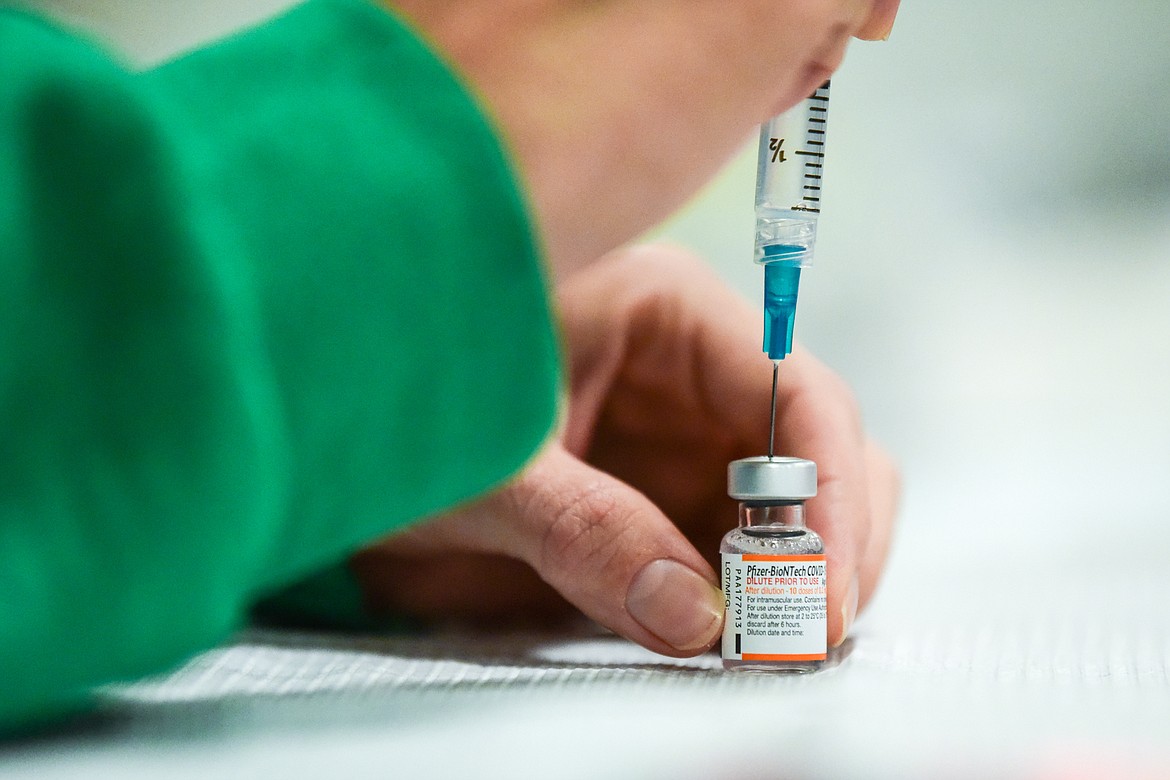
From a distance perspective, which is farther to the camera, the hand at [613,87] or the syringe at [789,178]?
the syringe at [789,178]

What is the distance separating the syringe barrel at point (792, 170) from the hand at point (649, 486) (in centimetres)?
14

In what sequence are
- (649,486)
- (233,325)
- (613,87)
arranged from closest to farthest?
(233,325) < (613,87) < (649,486)

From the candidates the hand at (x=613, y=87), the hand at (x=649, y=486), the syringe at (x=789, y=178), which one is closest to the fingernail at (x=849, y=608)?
the hand at (x=649, y=486)

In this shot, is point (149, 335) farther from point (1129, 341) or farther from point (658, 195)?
point (1129, 341)

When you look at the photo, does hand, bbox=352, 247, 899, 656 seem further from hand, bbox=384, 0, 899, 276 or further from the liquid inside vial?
hand, bbox=384, 0, 899, 276

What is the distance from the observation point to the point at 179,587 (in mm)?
343

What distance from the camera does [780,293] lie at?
67cm

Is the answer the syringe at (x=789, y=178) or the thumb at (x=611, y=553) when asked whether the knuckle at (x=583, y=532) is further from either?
the syringe at (x=789, y=178)

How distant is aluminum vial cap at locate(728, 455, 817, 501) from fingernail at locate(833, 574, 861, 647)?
73 mm

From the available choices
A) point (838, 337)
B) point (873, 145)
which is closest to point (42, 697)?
point (838, 337)

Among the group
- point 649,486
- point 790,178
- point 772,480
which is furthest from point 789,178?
point 649,486

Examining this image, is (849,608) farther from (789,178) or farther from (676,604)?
(789,178)

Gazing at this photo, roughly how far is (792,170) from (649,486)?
12.1 inches

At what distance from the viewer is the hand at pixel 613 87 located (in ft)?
1.39
